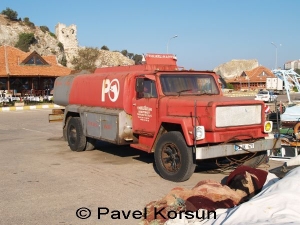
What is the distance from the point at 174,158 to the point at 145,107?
1414mm

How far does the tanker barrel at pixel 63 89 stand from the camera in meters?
11.7

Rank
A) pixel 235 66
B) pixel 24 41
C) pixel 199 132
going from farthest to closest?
1. pixel 235 66
2. pixel 24 41
3. pixel 199 132

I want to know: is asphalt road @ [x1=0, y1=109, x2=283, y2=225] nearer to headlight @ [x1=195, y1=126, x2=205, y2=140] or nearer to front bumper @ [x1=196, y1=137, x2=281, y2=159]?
front bumper @ [x1=196, y1=137, x2=281, y2=159]

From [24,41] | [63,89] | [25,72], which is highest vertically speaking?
[24,41]

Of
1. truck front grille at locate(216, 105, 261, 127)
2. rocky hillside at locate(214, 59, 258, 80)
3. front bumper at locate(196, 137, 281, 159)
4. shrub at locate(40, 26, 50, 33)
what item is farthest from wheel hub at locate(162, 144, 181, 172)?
rocky hillside at locate(214, 59, 258, 80)

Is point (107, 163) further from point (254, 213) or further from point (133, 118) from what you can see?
point (254, 213)

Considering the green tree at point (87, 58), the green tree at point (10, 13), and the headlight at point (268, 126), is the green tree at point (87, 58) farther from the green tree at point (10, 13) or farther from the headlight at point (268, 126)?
the headlight at point (268, 126)

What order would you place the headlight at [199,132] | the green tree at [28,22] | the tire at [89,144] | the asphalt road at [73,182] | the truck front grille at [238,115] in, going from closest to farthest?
the asphalt road at [73,182]
the headlight at [199,132]
the truck front grille at [238,115]
the tire at [89,144]
the green tree at [28,22]

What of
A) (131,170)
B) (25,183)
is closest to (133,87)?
(131,170)

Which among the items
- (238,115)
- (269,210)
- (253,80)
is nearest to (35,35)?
(253,80)

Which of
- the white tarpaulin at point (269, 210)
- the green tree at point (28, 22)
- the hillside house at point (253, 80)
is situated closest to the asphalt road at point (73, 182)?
the white tarpaulin at point (269, 210)

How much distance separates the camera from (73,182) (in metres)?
7.52

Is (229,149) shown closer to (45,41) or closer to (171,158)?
(171,158)

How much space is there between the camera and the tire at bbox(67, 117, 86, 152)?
10906 millimetres
